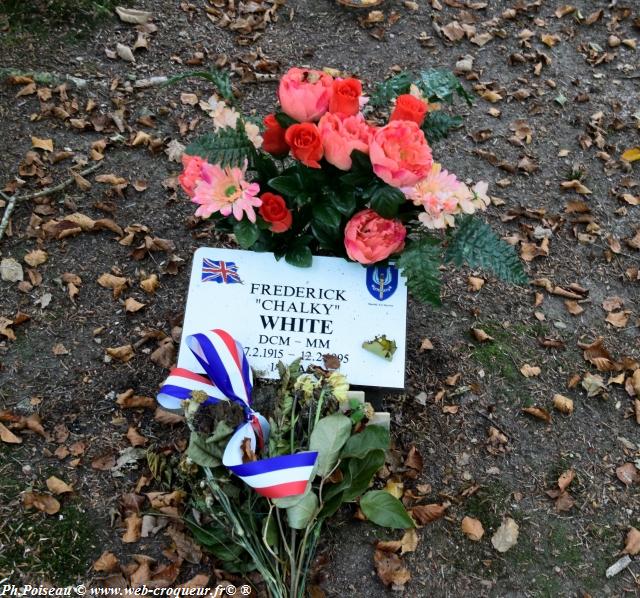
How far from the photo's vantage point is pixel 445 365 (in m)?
2.57

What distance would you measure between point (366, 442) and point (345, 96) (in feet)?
3.51

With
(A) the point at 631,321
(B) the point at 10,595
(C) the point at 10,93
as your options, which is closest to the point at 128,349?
(B) the point at 10,595

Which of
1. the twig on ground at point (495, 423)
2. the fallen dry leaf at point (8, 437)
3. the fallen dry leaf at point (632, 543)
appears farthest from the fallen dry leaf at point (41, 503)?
the fallen dry leaf at point (632, 543)

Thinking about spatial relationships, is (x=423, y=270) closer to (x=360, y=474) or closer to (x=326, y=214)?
(x=326, y=214)

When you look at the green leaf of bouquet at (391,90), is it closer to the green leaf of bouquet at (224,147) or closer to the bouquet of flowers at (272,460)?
the green leaf of bouquet at (224,147)

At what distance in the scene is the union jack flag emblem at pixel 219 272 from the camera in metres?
2.16

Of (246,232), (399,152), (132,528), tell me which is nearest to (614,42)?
(399,152)

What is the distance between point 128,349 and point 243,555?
Answer: 94 cm

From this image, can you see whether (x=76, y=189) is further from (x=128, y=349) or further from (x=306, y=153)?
(x=306, y=153)

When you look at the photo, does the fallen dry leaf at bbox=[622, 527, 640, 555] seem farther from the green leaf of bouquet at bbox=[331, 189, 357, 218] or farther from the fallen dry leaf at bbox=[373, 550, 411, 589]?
the green leaf of bouquet at bbox=[331, 189, 357, 218]

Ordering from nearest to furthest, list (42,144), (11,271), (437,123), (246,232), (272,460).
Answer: (272,460) → (246,232) → (437,123) → (11,271) → (42,144)

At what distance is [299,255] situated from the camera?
213 centimetres

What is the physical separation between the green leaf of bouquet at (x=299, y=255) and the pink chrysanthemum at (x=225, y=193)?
26 centimetres

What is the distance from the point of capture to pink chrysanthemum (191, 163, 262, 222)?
190cm
